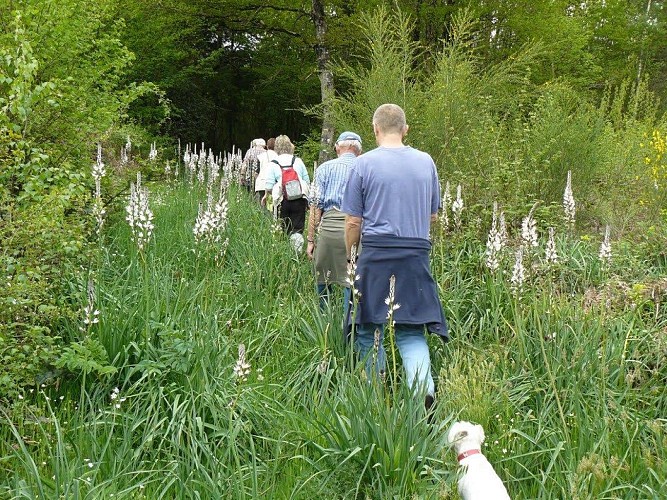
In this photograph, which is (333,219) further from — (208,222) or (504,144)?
(504,144)

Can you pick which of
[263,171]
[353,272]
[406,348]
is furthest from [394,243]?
[263,171]

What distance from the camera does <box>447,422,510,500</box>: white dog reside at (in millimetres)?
2340

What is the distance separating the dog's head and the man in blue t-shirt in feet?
4.11

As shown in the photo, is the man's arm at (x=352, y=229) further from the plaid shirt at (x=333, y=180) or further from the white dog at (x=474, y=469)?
the white dog at (x=474, y=469)

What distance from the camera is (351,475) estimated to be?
124 inches

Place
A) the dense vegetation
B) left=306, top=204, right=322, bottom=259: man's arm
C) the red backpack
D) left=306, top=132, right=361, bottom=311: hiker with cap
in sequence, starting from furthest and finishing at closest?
the red backpack → left=306, top=204, right=322, bottom=259: man's arm → left=306, top=132, right=361, bottom=311: hiker with cap → the dense vegetation

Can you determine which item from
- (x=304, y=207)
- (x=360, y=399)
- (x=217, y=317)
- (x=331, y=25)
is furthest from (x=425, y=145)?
(x=331, y=25)

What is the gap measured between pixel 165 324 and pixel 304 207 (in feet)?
13.5

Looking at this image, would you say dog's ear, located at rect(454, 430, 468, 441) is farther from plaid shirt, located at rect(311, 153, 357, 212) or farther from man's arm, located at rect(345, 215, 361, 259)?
plaid shirt, located at rect(311, 153, 357, 212)

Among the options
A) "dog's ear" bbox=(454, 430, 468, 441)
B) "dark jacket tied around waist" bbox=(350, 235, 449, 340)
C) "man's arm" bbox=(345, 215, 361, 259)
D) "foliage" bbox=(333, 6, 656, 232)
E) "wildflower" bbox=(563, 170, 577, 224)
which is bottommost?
"dog's ear" bbox=(454, 430, 468, 441)

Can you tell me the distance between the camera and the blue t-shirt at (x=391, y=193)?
409 centimetres

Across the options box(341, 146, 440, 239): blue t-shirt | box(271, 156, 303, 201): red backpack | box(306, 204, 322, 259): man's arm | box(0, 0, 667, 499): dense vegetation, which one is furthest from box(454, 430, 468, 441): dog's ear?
box(271, 156, 303, 201): red backpack

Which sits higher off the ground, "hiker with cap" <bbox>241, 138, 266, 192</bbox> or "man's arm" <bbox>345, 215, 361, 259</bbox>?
"hiker with cap" <bbox>241, 138, 266, 192</bbox>

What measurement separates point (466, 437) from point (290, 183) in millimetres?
5651
